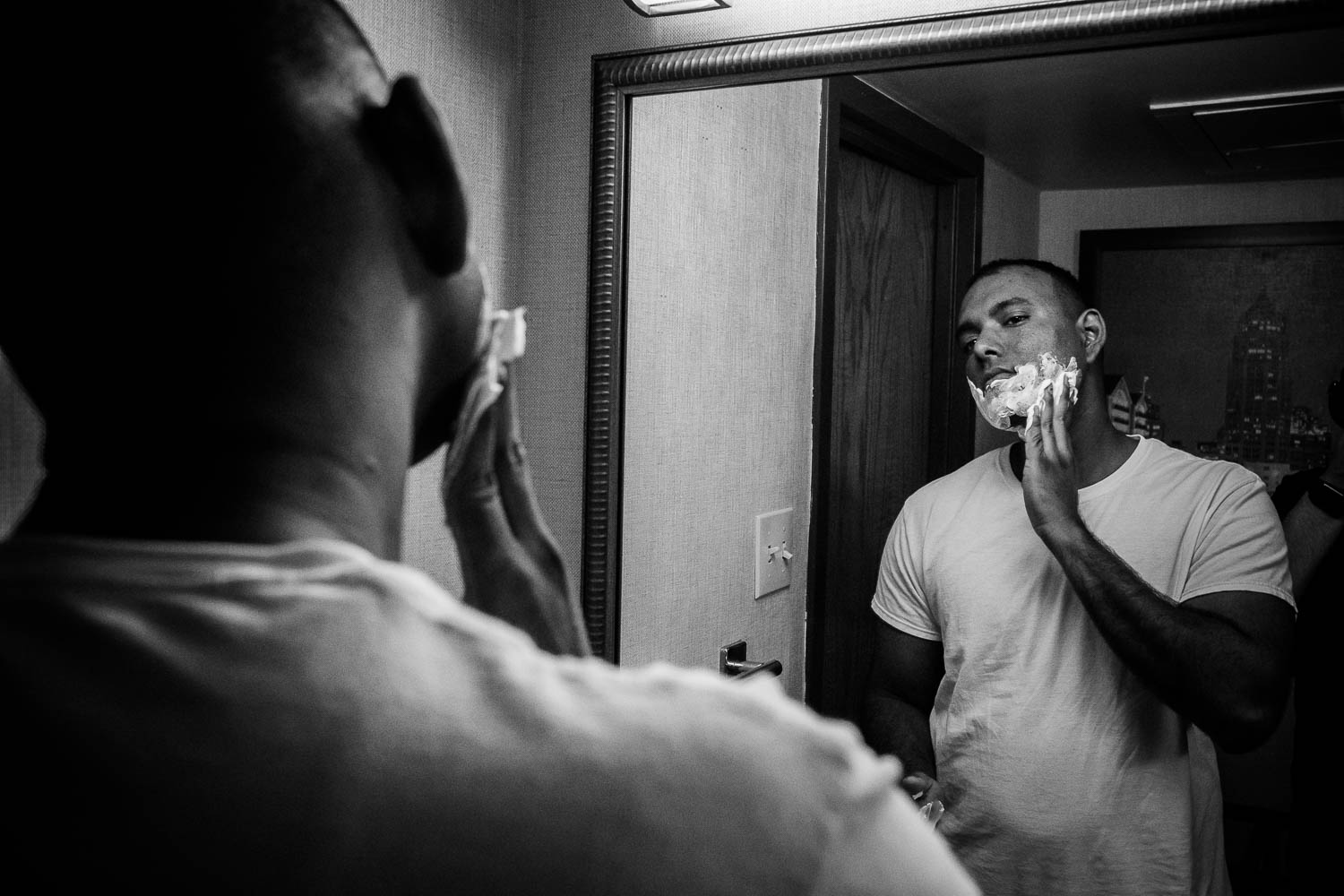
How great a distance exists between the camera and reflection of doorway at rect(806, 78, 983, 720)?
0.93 m

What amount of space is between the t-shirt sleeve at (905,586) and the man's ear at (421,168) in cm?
65

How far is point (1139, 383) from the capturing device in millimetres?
858

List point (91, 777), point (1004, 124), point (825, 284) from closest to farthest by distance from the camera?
point (91, 777), point (1004, 124), point (825, 284)

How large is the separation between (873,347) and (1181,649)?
38 cm

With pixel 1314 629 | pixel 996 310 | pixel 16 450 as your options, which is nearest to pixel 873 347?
pixel 996 310

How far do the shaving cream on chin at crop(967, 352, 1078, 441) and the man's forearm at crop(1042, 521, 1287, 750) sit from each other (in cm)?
10

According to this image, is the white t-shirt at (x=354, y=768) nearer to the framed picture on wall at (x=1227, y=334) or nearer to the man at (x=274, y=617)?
the man at (x=274, y=617)

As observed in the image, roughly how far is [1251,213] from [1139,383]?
16cm

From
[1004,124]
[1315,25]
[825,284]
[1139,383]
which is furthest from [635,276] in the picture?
[1315,25]

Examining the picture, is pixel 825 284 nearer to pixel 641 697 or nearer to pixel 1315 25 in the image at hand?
pixel 1315 25

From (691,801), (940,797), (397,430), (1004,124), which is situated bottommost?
(940,797)

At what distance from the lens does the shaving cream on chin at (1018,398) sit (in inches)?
35.0

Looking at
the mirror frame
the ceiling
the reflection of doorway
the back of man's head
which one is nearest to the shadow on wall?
the back of man's head

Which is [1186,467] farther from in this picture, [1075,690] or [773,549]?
[773,549]
